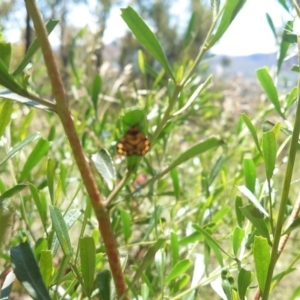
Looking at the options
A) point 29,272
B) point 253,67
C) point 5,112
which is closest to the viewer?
point 29,272

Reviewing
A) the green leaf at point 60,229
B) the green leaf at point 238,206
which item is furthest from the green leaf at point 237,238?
the green leaf at point 60,229

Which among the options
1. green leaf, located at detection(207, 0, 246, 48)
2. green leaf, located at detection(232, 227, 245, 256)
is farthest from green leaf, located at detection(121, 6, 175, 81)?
green leaf, located at detection(232, 227, 245, 256)

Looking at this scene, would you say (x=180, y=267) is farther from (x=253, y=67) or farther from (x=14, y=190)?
(x=253, y=67)

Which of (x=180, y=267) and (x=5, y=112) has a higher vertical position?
(x=5, y=112)

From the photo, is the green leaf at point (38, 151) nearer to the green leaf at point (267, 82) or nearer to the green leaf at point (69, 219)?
the green leaf at point (69, 219)

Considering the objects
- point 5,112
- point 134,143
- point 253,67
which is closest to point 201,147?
point 134,143

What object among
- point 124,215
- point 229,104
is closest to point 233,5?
point 124,215
